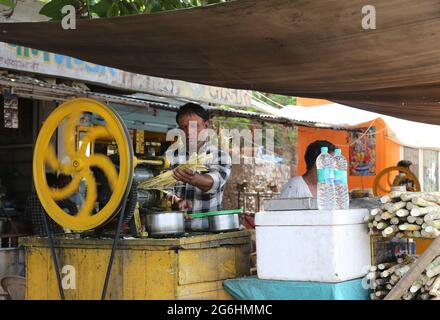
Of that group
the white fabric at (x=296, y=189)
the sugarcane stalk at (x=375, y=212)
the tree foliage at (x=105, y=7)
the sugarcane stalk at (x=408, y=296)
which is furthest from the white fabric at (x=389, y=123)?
the sugarcane stalk at (x=408, y=296)

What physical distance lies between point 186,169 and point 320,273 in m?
0.92

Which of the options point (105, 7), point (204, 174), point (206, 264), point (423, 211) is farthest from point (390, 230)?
point (105, 7)

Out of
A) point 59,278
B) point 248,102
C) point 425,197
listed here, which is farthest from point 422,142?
point 59,278

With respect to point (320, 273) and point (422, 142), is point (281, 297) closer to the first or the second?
point (320, 273)

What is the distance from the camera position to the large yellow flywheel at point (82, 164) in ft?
8.34

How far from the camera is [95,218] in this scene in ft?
8.54

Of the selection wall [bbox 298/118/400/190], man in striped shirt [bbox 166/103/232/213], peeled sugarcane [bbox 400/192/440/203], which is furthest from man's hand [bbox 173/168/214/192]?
wall [bbox 298/118/400/190]

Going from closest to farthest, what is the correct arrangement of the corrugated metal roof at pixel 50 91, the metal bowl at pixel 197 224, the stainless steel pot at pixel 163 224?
the stainless steel pot at pixel 163 224
the metal bowl at pixel 197 224
the corrugated metal roof at pixel 50 91

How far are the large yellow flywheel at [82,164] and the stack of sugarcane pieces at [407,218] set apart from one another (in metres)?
1.10

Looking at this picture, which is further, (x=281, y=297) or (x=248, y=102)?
(x=248, y=102)

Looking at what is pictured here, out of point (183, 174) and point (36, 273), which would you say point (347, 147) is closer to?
point (183, 174)

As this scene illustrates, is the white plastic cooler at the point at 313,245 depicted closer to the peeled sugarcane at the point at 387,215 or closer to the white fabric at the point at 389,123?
the peeled sugarcane at the point at 387,215

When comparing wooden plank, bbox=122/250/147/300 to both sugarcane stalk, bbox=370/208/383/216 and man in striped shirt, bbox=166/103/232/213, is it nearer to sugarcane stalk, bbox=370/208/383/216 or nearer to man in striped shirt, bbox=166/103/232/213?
man in striped shirt, bbox=166/103/232/213

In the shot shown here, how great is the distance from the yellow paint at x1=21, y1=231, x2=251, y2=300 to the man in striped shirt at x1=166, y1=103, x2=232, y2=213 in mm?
420
